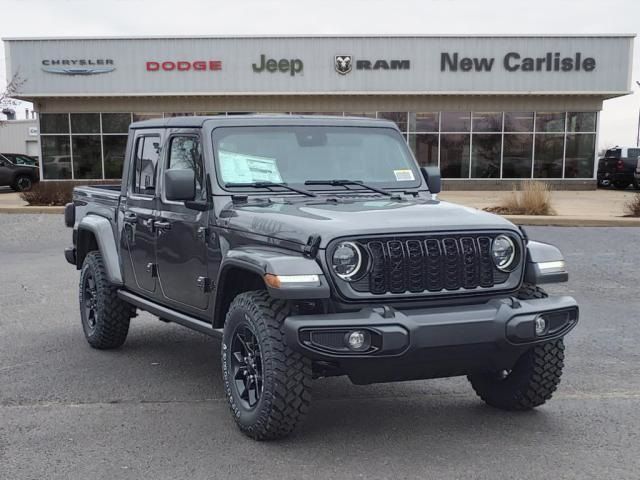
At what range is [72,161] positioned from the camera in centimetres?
3120

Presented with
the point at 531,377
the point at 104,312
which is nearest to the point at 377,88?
the point at 104,312

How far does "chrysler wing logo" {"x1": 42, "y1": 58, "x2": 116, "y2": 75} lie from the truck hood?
1060 inches

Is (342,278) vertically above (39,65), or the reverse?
(39,65)

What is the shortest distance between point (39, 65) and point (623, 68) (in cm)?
2314

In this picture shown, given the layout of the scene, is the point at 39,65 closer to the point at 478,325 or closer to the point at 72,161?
the point at 72,161

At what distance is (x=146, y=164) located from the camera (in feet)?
20.2

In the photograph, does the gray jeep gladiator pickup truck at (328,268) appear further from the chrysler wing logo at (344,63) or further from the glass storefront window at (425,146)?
the glass storefront window at (425,146)

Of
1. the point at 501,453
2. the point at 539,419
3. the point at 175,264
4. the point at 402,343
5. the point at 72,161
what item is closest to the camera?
the point at 402,343

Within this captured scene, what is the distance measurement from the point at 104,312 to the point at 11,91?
68.3ft

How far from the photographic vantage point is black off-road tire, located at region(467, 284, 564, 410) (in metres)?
4.75

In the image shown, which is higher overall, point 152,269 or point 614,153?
point 614,153

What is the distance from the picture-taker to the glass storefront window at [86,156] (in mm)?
30906

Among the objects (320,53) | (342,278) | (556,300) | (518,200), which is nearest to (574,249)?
(518,200)

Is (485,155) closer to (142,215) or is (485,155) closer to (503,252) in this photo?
(142,215)
